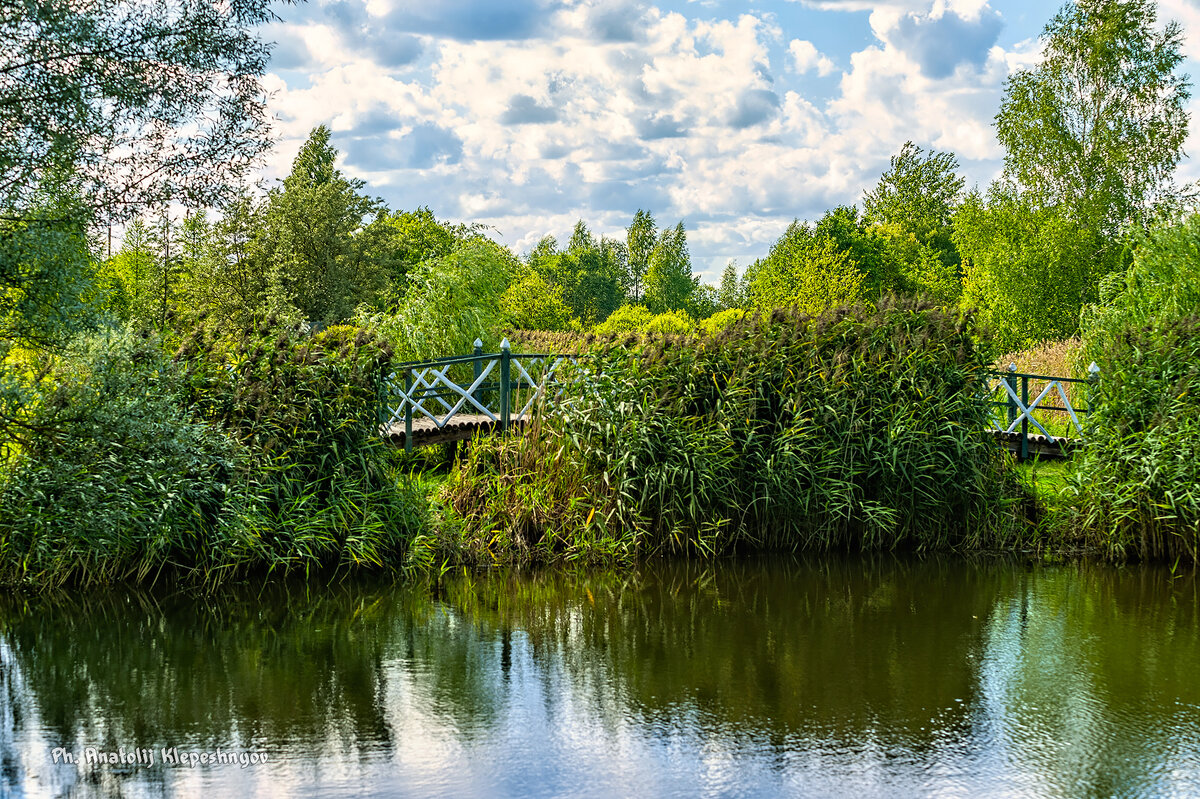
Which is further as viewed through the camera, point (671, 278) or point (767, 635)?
point (671, 278)

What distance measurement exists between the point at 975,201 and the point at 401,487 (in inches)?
982

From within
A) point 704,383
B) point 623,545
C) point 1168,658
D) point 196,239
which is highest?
point 196,239

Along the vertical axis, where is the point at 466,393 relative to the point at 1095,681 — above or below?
above

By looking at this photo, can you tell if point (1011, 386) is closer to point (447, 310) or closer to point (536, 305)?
point (447, 310)

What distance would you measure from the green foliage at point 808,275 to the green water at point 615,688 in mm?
24704

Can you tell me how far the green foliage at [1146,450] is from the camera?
334 inches

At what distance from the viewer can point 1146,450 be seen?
344 inches

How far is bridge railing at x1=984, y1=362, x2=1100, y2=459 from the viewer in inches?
380

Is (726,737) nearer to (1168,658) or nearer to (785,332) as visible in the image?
(1168,658)

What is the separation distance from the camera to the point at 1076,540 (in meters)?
8.99

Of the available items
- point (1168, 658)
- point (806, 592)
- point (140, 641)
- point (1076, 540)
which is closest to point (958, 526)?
point (1076, 540)

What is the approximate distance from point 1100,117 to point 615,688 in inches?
968

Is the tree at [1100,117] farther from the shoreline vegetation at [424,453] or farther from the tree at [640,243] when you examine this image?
the tree at [640,243]

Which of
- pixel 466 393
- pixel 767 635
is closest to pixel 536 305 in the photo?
→ pixel 466 393
